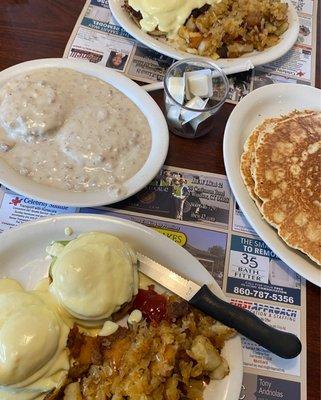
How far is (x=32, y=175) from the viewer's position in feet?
4.17

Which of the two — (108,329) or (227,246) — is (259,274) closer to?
(227,246)

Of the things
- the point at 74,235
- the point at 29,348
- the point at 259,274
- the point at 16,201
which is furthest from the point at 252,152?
the point at 29,348

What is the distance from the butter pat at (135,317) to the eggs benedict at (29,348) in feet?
0.47

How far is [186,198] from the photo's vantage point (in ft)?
4.50

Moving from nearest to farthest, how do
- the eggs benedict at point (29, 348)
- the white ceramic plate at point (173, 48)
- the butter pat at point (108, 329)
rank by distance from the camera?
the eggs benedict at point (29, 348), the butter pat at point (108, 329), the white ceramic plate at point (173, 48)

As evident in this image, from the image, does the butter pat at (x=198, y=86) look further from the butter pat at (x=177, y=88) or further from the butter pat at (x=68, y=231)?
the butter pat at (x=68, y=231)

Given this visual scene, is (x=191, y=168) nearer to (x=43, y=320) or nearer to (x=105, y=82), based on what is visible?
Result: (x=105, y=82)

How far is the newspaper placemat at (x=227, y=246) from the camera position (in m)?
1.13

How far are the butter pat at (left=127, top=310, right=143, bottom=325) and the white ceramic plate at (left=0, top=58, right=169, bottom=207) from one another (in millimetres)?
301

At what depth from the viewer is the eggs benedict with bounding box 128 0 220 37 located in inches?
63.3

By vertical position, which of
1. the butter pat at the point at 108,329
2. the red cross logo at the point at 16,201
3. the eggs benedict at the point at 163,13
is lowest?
the butter pat at the point at 108,329

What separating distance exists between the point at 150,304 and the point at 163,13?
3.30ft

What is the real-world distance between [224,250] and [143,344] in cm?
40

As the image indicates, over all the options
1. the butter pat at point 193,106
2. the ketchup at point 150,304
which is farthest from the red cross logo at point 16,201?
the butter pat at point 193,106
